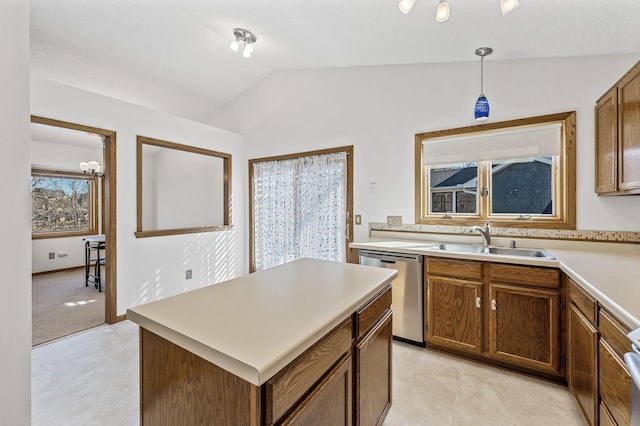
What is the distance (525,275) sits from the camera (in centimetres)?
200

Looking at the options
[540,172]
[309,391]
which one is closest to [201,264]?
[309,391]

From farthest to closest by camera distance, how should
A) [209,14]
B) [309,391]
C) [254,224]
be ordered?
[254,224]
[209,14]
[309,391]

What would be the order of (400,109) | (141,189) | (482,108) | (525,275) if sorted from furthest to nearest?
1. (141,189)
2. (400,109)
3. (482,108)
4. (525,275)

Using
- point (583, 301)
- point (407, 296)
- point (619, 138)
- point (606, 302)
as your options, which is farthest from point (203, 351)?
point (619, 138)

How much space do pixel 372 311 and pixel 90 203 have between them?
671 cm

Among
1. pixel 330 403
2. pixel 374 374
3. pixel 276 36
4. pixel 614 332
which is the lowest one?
pixel 374 374

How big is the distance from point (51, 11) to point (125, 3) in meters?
0.68

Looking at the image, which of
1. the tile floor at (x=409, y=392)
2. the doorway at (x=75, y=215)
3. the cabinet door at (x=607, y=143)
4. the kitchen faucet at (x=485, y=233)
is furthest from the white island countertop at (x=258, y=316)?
the doorway at (x=75, y=215)

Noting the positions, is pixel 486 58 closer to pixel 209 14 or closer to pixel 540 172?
pixel 540 172

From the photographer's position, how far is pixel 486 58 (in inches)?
100

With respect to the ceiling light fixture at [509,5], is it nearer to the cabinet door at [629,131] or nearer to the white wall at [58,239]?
the cabinet door at [629,131]

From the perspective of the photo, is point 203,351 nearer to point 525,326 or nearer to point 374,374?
point 374,374

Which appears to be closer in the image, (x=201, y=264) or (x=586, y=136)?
(x=586, y=136)

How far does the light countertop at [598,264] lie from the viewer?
1.13m
